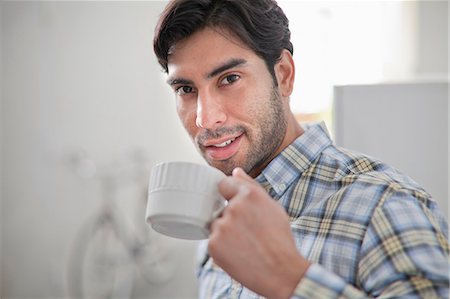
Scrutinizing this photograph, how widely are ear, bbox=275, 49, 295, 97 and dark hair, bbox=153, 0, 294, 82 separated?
1.7 inches

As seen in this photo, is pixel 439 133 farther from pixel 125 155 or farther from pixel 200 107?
pixel 125 155

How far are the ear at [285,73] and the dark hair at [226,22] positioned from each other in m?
0.04

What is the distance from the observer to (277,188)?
87 centimetres

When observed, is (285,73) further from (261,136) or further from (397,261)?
(397,261)

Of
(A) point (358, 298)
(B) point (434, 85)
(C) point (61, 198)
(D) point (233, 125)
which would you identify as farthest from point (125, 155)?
(A) point (358, 298)

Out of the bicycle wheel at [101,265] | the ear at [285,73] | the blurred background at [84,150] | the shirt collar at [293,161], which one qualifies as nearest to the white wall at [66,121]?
the blurred background at [84,150]

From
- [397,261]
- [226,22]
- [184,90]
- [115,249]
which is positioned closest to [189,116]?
[184,90]

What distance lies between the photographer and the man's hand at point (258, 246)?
21.7 inches

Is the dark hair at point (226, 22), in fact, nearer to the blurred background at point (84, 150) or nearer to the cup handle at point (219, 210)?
the cup handle at point (219, 210)

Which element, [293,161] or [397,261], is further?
[293,161]

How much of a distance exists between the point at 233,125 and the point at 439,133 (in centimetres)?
82

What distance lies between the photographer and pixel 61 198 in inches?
138

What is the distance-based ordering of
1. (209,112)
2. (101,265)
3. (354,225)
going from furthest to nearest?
1. (101,265)
2. (209,112)
3. (354,225)

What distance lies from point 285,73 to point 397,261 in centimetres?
51
